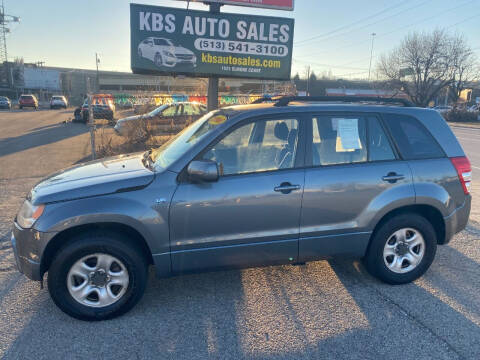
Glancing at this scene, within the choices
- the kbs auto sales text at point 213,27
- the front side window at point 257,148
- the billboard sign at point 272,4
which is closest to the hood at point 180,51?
the kbs auto sales text at point 213,27

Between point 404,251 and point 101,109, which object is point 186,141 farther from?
point 101,109

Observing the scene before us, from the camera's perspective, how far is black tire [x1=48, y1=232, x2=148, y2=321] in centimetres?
296

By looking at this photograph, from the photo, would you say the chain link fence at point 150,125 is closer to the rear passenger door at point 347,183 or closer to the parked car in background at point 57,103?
the rear passenger door at point 347,183

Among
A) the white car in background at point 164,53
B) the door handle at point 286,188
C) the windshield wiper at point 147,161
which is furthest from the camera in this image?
the white car in background at point 164,53

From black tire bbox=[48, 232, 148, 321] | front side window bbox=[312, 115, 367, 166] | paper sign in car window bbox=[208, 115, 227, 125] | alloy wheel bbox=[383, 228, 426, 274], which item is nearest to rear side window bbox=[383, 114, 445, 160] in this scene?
front side window bbox=[312, 115, 367, 166]

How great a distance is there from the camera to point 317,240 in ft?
11.3

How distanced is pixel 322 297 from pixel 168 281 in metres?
1.58

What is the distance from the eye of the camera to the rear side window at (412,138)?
3674mm

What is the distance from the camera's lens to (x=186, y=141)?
3.62 meters

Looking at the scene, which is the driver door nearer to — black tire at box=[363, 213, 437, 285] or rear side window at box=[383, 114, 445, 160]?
black tire at box=[363, 213, 437, 285]

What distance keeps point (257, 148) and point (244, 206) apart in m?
0.61

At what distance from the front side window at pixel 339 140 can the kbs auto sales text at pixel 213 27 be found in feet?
17.7

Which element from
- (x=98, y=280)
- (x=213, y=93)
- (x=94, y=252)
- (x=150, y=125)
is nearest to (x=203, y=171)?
(x=94, y=252)

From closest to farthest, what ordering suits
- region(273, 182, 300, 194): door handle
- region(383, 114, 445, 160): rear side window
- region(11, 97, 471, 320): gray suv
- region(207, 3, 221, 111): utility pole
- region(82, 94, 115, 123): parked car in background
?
region(11, 97, 471, 320): gray suv, region(273, 182, 300, 194): door handle, region(383, 114, 445, 160): rear side window, region(207, 3, 221, 111): utility pole, region(82, 94, 115, 123): parked car in background
